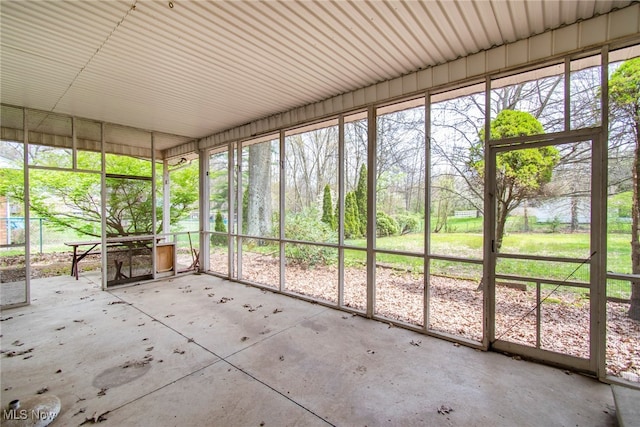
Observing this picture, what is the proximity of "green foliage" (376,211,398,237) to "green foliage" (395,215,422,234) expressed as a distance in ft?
0.23

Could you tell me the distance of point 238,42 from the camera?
292 cm

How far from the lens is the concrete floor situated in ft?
7.16

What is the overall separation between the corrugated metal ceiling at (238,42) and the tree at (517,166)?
2.87 ft

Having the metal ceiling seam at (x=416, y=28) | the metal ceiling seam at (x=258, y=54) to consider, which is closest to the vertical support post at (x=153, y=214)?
the metal ceiling seam at (x=258, y=54)

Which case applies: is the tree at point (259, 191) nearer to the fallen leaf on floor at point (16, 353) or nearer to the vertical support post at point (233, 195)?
the vertical support post at point (233, 195)

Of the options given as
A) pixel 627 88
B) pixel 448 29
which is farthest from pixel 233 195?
pixel 627 88

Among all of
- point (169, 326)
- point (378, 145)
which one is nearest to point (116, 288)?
point (169, 326)

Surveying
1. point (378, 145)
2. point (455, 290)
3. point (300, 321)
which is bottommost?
point (300, 321)

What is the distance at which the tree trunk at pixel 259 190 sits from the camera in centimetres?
773

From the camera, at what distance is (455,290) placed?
14.3 feet

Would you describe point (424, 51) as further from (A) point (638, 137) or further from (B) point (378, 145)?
(A) point (638, 137)

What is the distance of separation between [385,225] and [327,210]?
8.06 feet

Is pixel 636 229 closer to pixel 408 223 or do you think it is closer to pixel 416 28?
pixel 408 223

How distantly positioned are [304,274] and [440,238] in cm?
365
